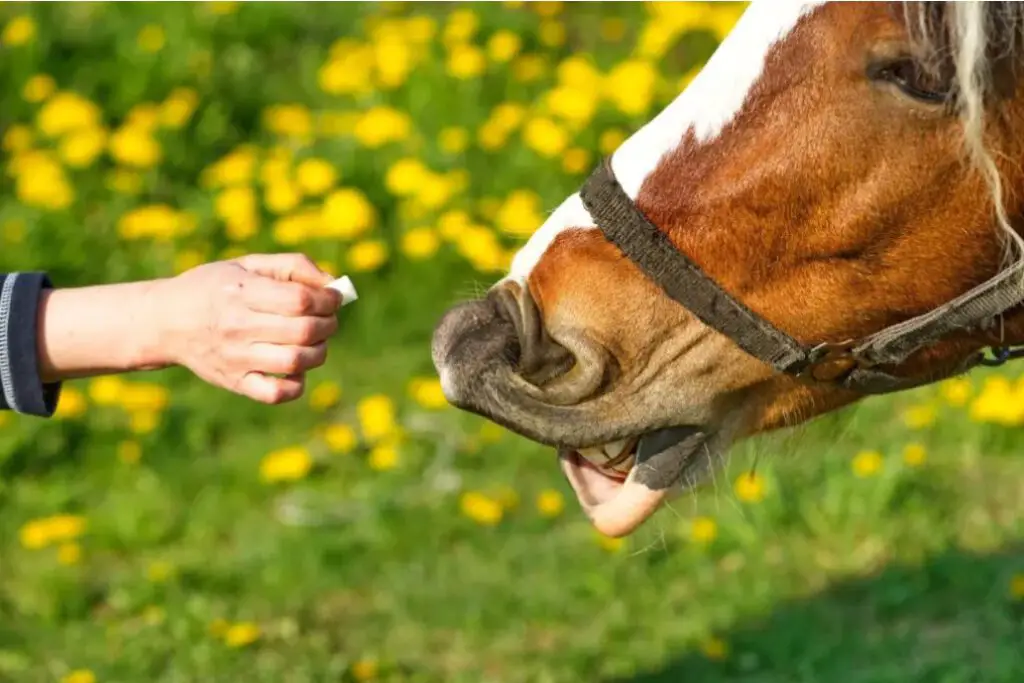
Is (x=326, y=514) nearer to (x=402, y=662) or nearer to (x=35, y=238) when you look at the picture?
(x=402, y=662)

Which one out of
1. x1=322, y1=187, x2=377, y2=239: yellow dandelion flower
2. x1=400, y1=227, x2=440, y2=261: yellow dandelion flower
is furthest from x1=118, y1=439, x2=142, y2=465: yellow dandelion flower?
x1=400, y1=227, x2=440, y2=261: yellow dandelion flower

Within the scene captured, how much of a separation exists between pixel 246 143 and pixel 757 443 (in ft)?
11.0

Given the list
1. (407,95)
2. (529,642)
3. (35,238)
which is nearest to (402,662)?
(529,642)

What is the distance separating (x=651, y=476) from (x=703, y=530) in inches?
54.1

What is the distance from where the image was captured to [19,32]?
530 centimetres

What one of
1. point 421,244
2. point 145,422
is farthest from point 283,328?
point 421,244

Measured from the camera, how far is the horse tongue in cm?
217

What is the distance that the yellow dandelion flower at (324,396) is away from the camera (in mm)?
4258

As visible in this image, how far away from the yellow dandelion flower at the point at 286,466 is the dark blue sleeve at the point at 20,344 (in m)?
1.48

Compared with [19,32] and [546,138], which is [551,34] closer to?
[546,138]

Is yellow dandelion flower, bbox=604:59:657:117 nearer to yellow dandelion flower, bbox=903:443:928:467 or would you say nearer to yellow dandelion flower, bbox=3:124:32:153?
yellow dandelion flower, bbox=903:443:928:467

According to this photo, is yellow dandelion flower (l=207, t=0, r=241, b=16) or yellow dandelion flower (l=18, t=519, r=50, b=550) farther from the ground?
yellow dandelion flower (l=207, t=0, r=241, b=16)

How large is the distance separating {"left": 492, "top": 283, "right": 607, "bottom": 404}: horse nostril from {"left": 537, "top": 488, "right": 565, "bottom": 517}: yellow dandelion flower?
64.3 inches

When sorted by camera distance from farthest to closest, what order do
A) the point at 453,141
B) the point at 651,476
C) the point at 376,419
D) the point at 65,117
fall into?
the point at 65,117
the point at 453,141
the point at 376,419
the point at 651,476
